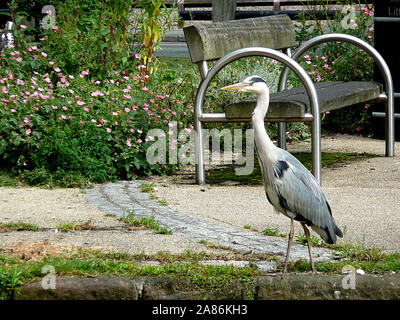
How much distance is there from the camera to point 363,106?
8820 mm

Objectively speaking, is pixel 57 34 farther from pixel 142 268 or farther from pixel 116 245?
pixel 142 268

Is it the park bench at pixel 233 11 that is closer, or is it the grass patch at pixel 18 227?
the grass patch at pixel 18 227

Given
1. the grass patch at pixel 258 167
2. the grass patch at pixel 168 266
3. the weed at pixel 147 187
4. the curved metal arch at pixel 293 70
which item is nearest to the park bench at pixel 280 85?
the curved metal arch at pixel 293 70

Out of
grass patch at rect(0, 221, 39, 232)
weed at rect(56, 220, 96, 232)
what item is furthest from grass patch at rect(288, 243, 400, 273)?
grass patch at rect(0, 221, 39, 232)

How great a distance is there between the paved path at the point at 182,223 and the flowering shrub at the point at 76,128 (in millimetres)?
238

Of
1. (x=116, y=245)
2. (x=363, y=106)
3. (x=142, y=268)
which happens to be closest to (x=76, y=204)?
(x=116, y=245)

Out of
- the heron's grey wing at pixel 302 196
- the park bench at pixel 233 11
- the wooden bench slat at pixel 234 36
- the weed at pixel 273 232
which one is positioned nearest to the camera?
the heron's grey wing at pixel 302 196

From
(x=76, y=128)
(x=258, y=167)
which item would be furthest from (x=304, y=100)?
(x=76, y=128)

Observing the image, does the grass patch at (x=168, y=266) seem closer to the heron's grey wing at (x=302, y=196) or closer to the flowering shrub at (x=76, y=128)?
the heron's grey wing at (x=302, y=196)

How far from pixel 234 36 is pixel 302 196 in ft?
11.6

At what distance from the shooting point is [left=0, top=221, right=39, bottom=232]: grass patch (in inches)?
192

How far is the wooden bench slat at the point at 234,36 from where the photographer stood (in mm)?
6684
